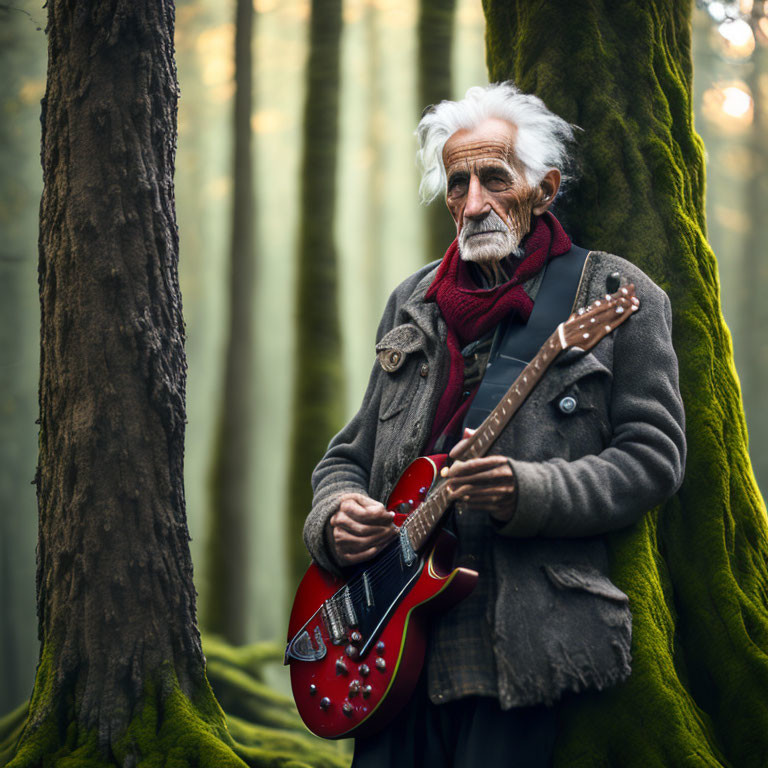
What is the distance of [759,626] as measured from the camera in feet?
8.32

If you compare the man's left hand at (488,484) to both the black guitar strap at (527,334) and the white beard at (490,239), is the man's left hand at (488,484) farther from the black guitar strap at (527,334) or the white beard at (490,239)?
the white beard at (490,239)

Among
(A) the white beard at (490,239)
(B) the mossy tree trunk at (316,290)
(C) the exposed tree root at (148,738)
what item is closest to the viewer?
(A) the white beard at (490,239)

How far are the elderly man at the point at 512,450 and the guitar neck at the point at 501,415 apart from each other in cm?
5

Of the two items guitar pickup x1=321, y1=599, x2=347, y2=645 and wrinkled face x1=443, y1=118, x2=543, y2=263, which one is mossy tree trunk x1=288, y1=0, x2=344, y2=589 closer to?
guitar pickup x1=321, y1=599, x2=347, y2=645

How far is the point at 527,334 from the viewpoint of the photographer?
2363 millimetres

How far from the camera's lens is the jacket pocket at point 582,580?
2156 millimetres

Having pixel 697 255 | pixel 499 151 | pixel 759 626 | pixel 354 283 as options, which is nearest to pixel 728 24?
pixel 697 255

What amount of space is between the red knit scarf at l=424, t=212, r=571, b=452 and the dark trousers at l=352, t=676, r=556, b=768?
0.74 m

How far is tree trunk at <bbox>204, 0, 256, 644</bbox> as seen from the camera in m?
7.94

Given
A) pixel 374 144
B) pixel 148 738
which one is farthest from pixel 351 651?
pixel 374 144

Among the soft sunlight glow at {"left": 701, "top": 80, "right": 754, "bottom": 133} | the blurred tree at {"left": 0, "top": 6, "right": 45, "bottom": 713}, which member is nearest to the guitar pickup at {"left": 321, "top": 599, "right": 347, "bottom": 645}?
the blurred tree at {"left": 0, "top": 6, "right": 45, "bottom": 713}

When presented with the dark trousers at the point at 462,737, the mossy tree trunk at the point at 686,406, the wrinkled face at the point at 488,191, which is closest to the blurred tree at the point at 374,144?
the mossy tree trunk at the point at 686,406

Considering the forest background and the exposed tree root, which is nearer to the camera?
the exposed tree root

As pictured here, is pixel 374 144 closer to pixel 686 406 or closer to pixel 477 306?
pixel 686 406
